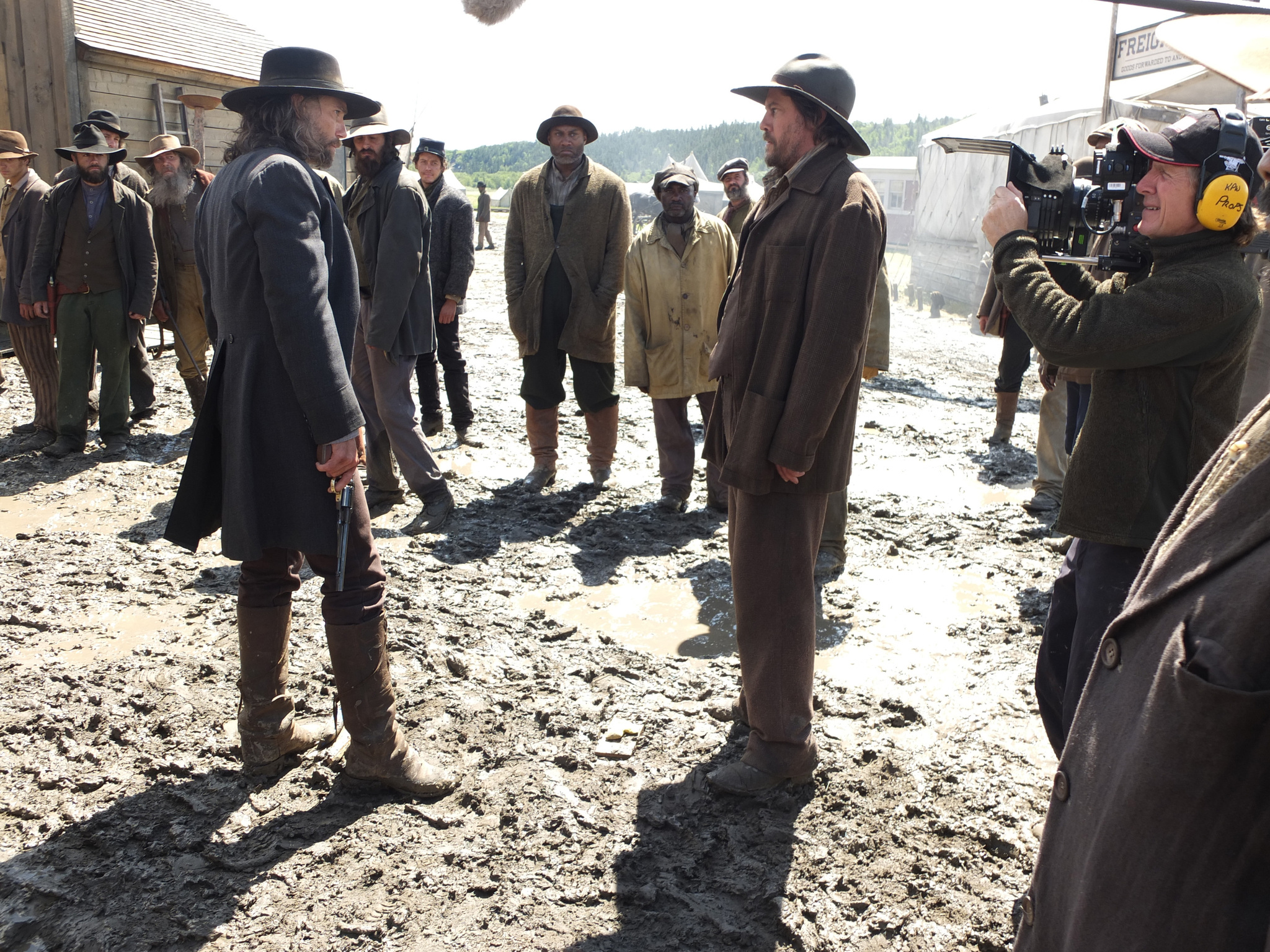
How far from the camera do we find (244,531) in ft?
8.93

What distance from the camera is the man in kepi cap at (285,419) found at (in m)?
2.62

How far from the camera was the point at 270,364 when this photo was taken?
8.86 ft

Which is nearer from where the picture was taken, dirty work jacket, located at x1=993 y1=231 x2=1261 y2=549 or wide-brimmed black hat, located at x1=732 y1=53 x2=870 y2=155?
dirty work jacket, located at x1=993 y1=231 x2=1261 y2=549

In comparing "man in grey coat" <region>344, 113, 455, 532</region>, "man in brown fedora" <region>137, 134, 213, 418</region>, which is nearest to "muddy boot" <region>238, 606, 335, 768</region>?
"man in grey coat" <region>344, 113, 455, 532</region>

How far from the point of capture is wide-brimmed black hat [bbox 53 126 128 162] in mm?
6320

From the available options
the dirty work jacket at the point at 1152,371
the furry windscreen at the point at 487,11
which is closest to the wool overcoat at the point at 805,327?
the dirty work jacket at the point at 1152,371

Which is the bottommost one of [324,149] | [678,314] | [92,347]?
[92,347]

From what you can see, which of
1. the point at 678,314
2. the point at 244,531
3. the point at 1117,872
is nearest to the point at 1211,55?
the point at 678,314

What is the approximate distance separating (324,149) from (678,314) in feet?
9.60

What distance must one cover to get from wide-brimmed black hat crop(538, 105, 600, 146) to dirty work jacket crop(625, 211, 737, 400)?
72 cm

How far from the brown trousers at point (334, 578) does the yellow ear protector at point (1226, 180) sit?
2307 mm

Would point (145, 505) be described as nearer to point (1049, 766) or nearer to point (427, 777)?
point (427, 777)

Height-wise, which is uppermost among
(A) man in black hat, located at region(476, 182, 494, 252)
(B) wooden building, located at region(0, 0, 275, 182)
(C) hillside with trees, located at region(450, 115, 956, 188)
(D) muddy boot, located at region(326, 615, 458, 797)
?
(C) hillside with trees, located at region(450, 115, 956, 188)

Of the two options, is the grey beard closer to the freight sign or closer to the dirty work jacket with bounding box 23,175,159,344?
the dirty work jacket with bounding box 23,175,159,344
